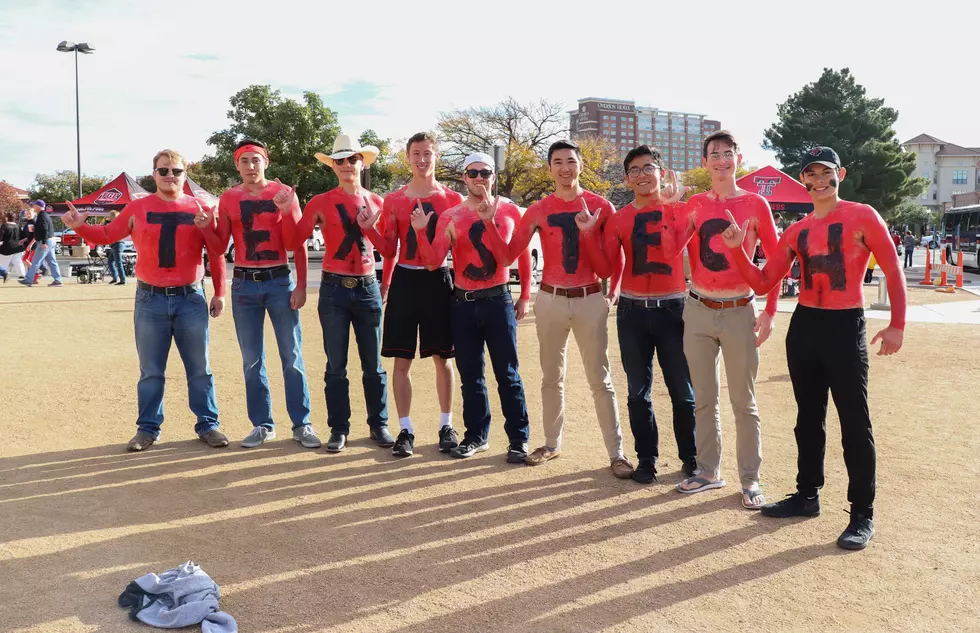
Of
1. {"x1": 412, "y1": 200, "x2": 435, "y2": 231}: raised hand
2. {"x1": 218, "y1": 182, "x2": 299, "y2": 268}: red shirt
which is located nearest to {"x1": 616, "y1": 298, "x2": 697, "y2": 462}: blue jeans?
{"x1": 412, "y1": 200, "x2": 435, "y2": 231}: raised hand

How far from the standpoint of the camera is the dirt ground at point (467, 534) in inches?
140

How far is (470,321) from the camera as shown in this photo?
580 cm

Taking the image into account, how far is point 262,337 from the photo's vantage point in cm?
627

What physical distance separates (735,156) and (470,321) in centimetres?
212

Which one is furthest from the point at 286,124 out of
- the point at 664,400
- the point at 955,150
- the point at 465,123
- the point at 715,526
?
the point at 955,150

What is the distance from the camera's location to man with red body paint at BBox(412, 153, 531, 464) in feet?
18.7

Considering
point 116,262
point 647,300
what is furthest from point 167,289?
point 116,262

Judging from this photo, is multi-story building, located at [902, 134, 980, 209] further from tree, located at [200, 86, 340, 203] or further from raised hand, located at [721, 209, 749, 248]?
raised hand, located at [721, 209, 749, 248]

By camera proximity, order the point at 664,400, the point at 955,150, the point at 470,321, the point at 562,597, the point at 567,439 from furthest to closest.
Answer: the point at 955,150, the point at 664,400, the point at 567,439, the point at 470,321, the point at 562,597

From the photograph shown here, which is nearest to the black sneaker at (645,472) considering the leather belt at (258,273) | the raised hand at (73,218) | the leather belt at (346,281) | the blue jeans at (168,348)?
the leather belt at (346,281)

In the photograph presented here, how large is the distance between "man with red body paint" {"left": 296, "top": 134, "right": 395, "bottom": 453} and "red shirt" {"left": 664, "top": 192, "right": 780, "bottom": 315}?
243 centimetres

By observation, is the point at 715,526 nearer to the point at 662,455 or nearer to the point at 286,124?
the point at 662,455

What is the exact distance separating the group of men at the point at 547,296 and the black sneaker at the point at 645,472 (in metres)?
0.01

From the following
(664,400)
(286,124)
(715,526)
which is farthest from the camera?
(286,124)
